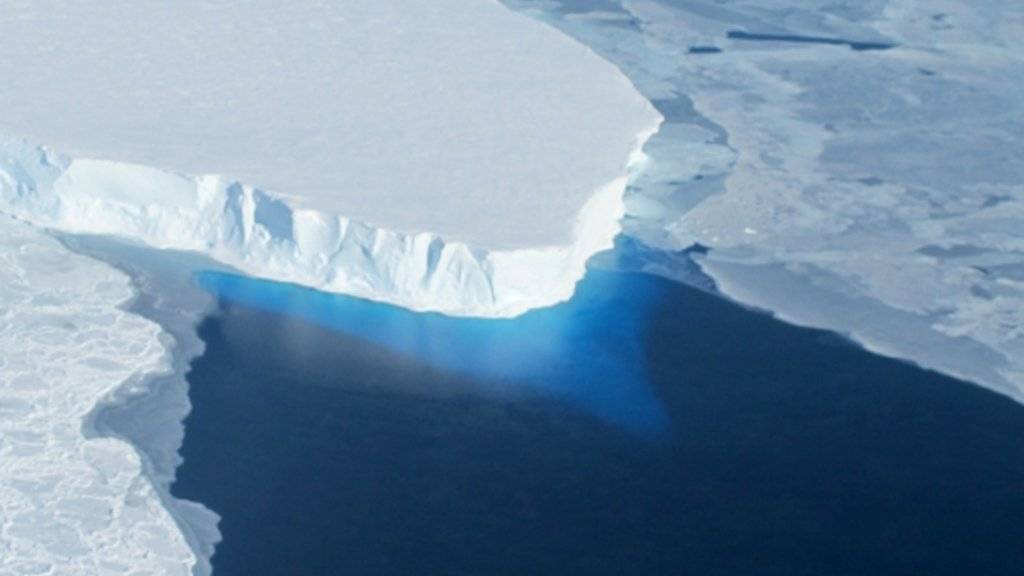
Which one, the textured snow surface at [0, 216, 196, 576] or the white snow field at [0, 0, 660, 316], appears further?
the white snow field at [0, 0, 660, 316]

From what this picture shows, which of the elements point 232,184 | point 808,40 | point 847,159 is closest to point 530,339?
point 232,184

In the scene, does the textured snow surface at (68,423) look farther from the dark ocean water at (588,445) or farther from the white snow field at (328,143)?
the white snow field at (328,143)

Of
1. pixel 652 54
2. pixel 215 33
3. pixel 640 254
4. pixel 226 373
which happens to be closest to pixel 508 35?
pixel 652 54

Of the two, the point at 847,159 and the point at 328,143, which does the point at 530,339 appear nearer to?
the point at 328,143

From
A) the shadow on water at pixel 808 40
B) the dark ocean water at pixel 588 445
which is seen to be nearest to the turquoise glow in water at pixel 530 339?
the dark ocean water at pixel 588 445

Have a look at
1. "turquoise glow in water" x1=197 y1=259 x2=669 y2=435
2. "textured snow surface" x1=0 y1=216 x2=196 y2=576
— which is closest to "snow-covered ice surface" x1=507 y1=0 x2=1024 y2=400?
"turquoise glow in water" x1=197 y1=259 x2=669 y2=435

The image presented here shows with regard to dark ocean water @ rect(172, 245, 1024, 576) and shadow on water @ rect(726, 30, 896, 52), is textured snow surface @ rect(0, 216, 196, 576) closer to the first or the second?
dark ocean water @ rect(172, 245, 1024, 576)

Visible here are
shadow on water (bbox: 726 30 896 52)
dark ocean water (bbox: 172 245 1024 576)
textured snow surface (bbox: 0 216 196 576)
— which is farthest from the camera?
shadow on water (bbox: 726 30 896 52)
